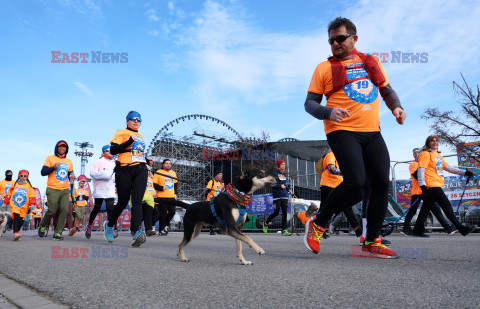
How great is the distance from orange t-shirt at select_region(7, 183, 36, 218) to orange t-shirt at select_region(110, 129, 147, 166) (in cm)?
398

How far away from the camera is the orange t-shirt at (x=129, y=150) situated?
6344 mm

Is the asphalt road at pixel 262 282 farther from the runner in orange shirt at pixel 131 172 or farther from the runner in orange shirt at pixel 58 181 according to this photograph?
the runner in orange shirt at pixel 58 181

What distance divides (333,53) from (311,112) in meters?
0.66

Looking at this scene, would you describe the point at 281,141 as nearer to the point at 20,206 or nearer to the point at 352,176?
the point at 20,206

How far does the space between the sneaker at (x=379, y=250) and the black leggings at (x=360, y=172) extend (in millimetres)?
60

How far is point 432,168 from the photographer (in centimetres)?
781

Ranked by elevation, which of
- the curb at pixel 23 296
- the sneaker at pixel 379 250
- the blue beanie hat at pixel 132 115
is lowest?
the curb at pixel 23 296

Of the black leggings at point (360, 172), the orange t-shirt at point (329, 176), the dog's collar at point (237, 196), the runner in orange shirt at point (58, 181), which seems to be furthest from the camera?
the runner in orange shirt at point (58, 181)

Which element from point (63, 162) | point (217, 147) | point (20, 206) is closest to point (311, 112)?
point (63, 162)

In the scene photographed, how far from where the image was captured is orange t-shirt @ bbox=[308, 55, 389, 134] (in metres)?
3.80

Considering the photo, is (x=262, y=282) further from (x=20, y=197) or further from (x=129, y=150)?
(x=20, y=197)

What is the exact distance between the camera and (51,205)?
8.21 metres

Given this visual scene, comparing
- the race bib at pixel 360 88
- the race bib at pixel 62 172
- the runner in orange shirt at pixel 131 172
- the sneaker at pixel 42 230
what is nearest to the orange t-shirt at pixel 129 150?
the runner in orange shirt at pixel 131 172

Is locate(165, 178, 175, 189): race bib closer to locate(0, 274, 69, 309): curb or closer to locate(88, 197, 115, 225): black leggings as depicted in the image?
locate(88, 197, 115, 225): black leggings
